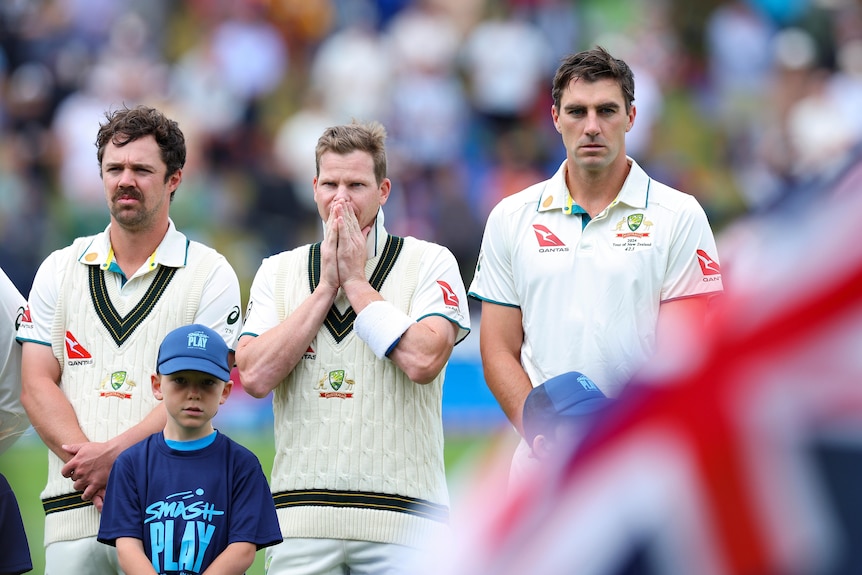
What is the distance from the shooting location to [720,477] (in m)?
0.96

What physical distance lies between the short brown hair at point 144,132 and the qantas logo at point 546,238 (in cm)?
141

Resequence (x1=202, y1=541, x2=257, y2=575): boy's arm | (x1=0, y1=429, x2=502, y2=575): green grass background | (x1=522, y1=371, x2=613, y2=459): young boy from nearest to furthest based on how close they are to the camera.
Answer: (x1=522, y1=371, x2=613, y2=459): young boy < (x1=202, y1=541, x2=257, y2=575): boy's arm < (x1=0, y1=429, x2=502, y2=575): green grass background

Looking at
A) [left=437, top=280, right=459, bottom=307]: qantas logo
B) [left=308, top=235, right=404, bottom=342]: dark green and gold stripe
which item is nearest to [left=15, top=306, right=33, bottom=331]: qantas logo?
[left=308, top=235, right=404, bottom=342]: dark green and gold stripe

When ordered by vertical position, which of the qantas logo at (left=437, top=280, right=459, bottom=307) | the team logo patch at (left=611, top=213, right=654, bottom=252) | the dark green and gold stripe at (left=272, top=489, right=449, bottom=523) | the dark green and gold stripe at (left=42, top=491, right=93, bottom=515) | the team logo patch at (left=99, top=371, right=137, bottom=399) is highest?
the team logo patch at (left=611, top=213, right=654, bottom=252)

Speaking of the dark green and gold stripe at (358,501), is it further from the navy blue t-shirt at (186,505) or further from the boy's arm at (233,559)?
the boy's arm at (233,559)

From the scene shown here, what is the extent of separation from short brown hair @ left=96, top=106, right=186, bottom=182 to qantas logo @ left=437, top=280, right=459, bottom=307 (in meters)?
1.15

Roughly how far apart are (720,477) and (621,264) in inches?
143

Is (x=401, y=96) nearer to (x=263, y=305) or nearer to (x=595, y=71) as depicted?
(x=595, y=71)

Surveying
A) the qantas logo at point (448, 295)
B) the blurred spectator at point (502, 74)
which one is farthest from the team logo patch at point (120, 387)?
the blurred spectator at point (502, 74)

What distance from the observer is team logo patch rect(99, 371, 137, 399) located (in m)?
4.57

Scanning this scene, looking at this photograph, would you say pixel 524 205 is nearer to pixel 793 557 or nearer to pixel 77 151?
pixel 793 557

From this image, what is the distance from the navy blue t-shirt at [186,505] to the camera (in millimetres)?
4074

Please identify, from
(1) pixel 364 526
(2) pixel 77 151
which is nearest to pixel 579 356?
(1) pixel 364 526

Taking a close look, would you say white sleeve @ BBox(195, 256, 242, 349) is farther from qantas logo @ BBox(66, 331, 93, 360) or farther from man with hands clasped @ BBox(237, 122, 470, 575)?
qantas logo @ BBox(66, 331, 93, 360)
